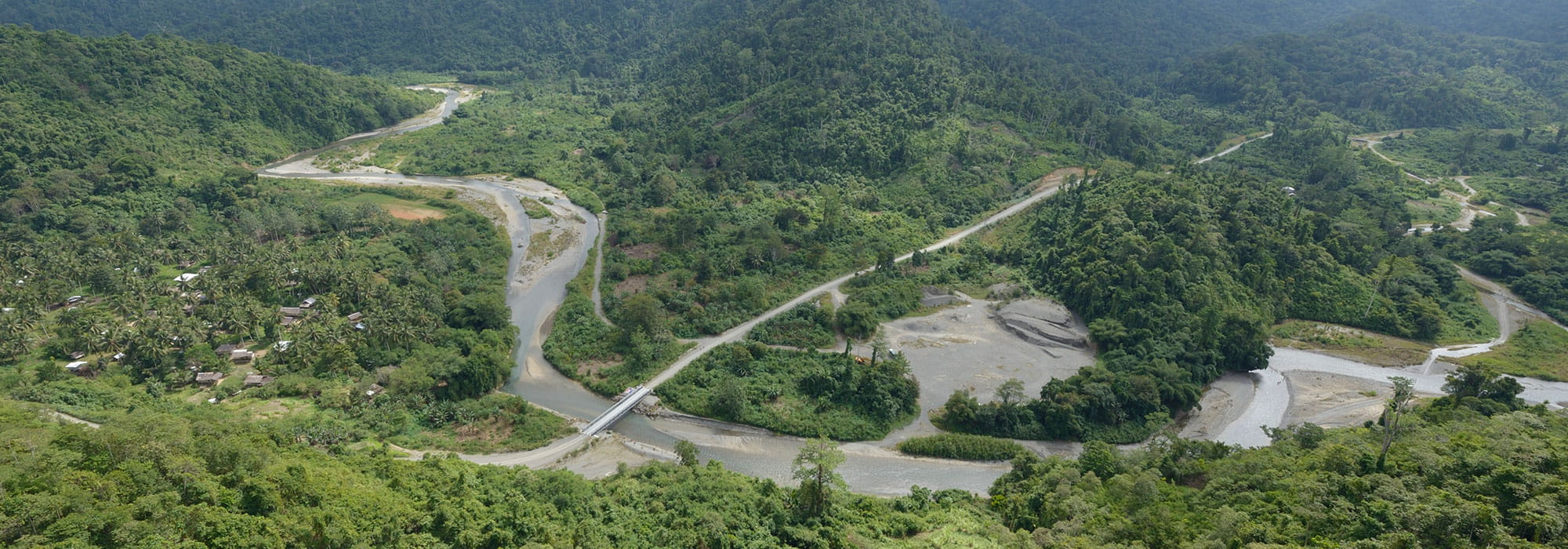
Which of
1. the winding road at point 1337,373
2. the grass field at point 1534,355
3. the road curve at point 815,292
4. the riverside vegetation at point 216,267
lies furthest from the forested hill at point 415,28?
the grass field at point 1534,355

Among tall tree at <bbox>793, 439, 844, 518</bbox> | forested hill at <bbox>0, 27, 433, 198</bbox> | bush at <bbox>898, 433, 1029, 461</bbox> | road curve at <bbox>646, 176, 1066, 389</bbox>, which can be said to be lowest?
bush at <bbox>898, 433, 1029, 461</bbox>

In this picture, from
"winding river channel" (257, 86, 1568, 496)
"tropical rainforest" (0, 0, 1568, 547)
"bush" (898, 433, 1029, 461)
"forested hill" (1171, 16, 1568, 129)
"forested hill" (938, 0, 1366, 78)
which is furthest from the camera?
"forested hill" (938, 0, 1366, 78)

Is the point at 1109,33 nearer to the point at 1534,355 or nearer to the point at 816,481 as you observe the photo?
the point at 1534,355

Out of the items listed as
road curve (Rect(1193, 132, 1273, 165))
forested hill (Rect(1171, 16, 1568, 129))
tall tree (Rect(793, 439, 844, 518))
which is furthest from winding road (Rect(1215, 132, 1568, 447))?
forested hill (Rect(1171, 16, 1568, 129))

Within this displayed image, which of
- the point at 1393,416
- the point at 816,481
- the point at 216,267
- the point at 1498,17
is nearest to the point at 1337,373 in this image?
the point at 1393,416

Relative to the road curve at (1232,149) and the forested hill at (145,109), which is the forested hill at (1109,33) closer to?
the road curve at (1232,149)

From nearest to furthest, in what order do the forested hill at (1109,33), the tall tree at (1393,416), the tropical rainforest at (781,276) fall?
the tropical rainforest at (781,276) → the tall tree at (1393,416) → the forested hill at (1109,33)

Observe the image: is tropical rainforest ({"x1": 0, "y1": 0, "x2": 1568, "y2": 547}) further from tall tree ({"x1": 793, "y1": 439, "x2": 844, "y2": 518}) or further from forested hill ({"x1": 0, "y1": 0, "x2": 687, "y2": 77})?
forested hill ({"x1": 0, "y1": 0, "x2": 687, "y2": 77})
